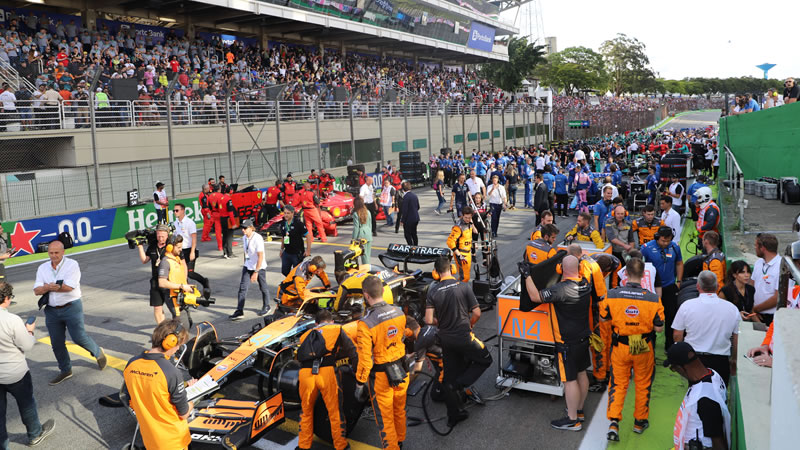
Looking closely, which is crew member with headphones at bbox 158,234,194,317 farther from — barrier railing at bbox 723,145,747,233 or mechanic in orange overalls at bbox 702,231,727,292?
barrier railing at bbox 723,145,747,233

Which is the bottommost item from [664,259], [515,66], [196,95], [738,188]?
[664,259]

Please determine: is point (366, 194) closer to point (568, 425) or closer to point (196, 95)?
point (196, 95)

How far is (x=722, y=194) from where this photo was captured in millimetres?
17031

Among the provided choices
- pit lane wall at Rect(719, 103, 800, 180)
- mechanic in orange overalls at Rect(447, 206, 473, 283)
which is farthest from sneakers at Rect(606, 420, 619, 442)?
pit lane wall at Rect(719, 103, 800, 180)

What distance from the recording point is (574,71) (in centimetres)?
9581

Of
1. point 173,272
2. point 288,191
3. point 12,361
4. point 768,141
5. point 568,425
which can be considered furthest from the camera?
point 288,191

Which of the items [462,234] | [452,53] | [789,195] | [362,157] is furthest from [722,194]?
[452,53]

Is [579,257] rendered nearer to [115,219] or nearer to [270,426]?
[270,426]

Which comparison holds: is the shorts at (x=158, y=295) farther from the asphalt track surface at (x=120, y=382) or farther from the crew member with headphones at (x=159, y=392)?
the crew member with headphones at (x=159, y=392)

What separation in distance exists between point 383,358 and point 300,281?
3.02 meters

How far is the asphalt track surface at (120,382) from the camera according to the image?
5.92 metres

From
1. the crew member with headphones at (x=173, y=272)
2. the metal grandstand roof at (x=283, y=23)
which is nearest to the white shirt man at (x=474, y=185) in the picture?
the crew member with headphones at (x=173, y=272)

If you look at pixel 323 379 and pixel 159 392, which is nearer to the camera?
pixel 159 392

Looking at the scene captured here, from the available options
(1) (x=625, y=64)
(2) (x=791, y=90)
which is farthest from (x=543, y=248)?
(1) (x=625, y=64)
